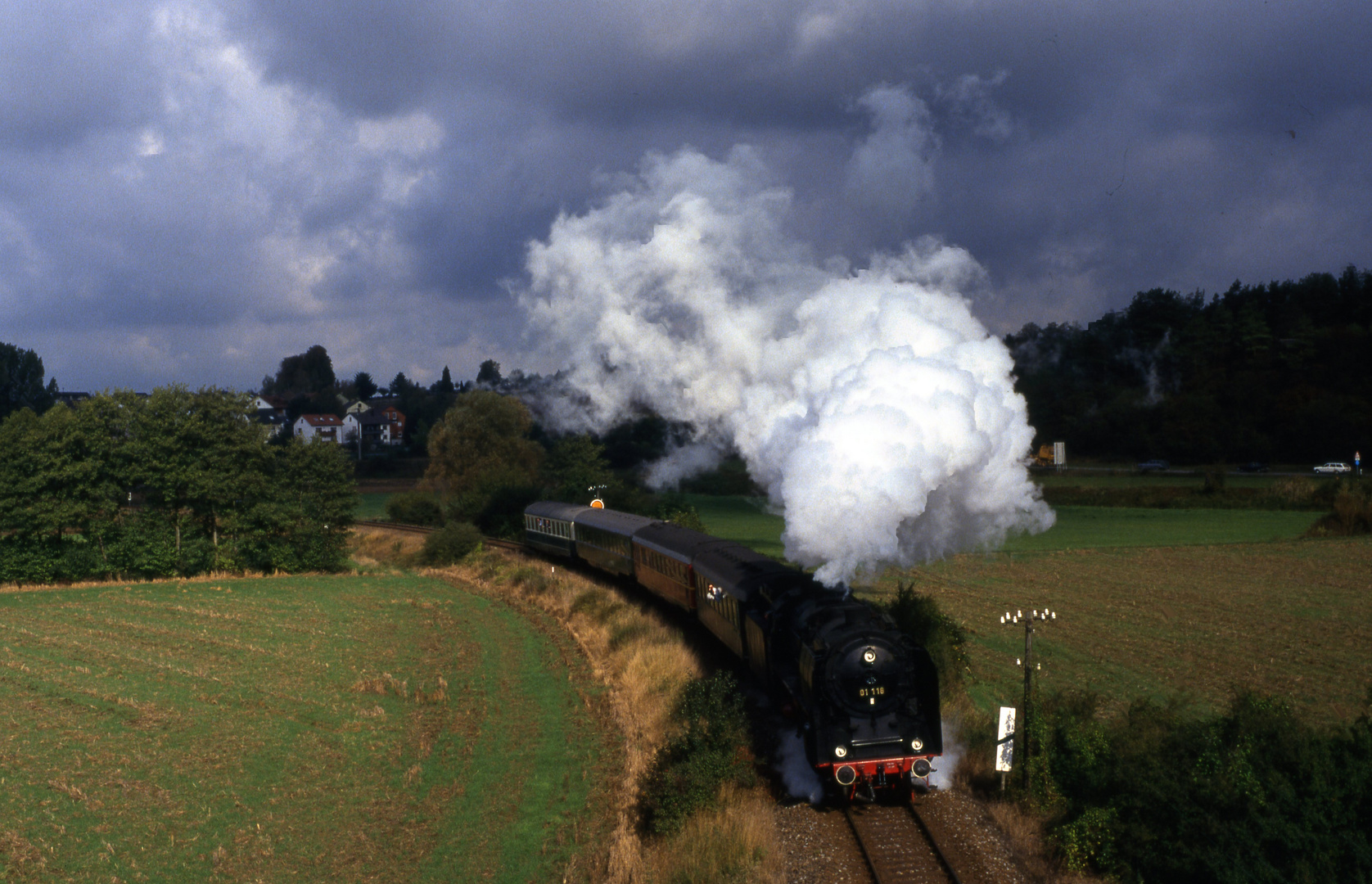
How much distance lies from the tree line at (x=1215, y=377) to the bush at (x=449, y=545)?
44.7 metres

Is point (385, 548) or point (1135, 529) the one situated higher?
point (1135, 529)

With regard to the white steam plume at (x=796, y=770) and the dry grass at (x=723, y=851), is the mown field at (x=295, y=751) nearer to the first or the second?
the dry grass at (x=723, y=851)

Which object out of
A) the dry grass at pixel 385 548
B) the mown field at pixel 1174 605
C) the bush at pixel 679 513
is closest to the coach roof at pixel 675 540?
the mown field at pixel 1174 605

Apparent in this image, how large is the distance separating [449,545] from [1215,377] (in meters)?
69.7

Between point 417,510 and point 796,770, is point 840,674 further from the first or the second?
point 417,510

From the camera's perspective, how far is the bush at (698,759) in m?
14.0

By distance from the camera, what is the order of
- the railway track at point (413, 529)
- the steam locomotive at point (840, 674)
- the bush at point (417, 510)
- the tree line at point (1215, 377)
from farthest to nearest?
1. the tree line at point (1215, 377)
2. the bush at point (417, 510)
3. the railway track at point (413, 529)
4. the steam locomotive at point (840, 674)

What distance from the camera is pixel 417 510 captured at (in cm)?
6700

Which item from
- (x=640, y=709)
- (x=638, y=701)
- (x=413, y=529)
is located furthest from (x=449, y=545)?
(x=640, y=709)

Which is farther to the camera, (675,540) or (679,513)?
(679,513)

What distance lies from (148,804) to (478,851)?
6.00 metres

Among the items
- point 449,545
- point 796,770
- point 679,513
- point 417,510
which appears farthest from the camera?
point 417,510

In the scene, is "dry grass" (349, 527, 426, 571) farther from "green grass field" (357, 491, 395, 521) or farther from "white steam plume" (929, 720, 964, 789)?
"white steam plume" (929, 720, 964, 789)

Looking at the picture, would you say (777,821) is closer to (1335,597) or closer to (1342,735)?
(1342,735)
